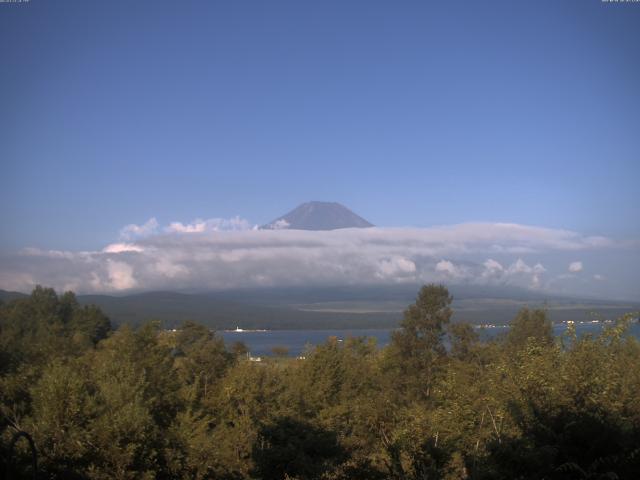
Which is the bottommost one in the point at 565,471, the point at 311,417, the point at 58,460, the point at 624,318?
the point at 311,417

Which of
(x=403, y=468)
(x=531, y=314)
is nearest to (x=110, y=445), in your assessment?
(x=403, y=468)

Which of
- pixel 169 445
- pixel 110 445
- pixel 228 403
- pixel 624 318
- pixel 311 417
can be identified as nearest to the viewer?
pixel 624 318

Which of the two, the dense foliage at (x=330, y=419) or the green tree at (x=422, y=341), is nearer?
the dense foliage at (x=330, y=419)

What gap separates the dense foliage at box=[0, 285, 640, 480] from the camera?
12.8 meters

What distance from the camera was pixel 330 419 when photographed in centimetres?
2861

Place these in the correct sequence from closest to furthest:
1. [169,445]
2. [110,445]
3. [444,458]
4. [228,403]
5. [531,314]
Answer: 1. [444,458]
2. [110,445]
3. [169,445]
4. [228,403]
5. [531,314]

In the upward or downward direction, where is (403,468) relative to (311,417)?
upward

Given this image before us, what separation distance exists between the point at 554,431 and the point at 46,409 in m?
15.3

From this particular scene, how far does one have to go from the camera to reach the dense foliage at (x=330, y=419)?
12844mm

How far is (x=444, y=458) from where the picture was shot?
15.3 meters

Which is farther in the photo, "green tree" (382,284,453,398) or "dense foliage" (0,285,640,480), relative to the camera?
"green tree" (382,284,453,398)

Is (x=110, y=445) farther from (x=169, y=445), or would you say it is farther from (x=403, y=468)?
(x=403, y=468)

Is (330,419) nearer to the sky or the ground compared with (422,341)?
nearer to the ground

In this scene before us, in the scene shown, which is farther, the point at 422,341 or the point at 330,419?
the point at 422,341
